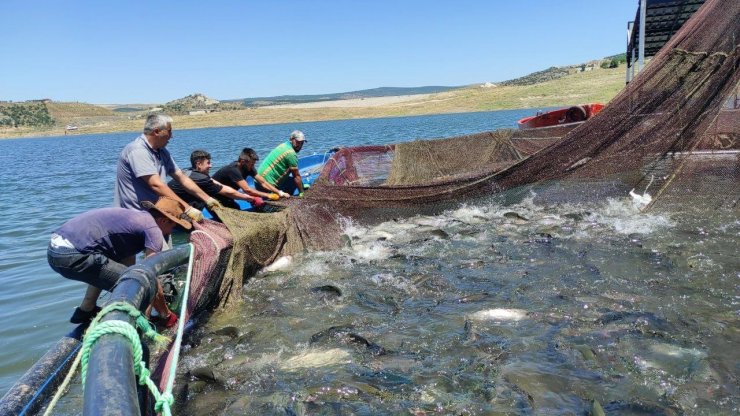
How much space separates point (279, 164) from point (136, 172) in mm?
4960

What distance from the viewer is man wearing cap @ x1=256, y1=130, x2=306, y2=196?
1030 centimetres

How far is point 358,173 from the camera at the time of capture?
12516 mm

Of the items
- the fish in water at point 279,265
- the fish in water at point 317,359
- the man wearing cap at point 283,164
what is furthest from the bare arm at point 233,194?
the fish in water at point 317,359

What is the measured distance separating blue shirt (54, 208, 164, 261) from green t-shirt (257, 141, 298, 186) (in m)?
5.36

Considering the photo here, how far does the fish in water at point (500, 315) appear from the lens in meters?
5.62

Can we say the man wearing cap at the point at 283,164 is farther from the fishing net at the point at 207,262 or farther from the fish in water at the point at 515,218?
the fish in water at the point at 515,218

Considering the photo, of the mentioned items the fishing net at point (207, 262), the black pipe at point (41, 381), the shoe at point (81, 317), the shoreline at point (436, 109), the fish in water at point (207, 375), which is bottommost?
the fish in water at point (207, 375)

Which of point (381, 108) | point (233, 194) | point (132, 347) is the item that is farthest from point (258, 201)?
point (381, 108)

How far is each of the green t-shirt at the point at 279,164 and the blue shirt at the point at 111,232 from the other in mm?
5360

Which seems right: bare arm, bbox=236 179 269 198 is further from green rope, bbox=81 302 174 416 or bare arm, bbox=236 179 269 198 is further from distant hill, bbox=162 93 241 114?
distant hill, bbox=162 93 241 114

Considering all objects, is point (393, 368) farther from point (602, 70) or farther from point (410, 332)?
point (602, 70)

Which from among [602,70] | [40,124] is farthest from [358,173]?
[40,124]

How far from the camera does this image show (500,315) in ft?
18.6

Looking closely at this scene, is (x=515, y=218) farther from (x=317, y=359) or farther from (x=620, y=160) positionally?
(x=317, y=359)
